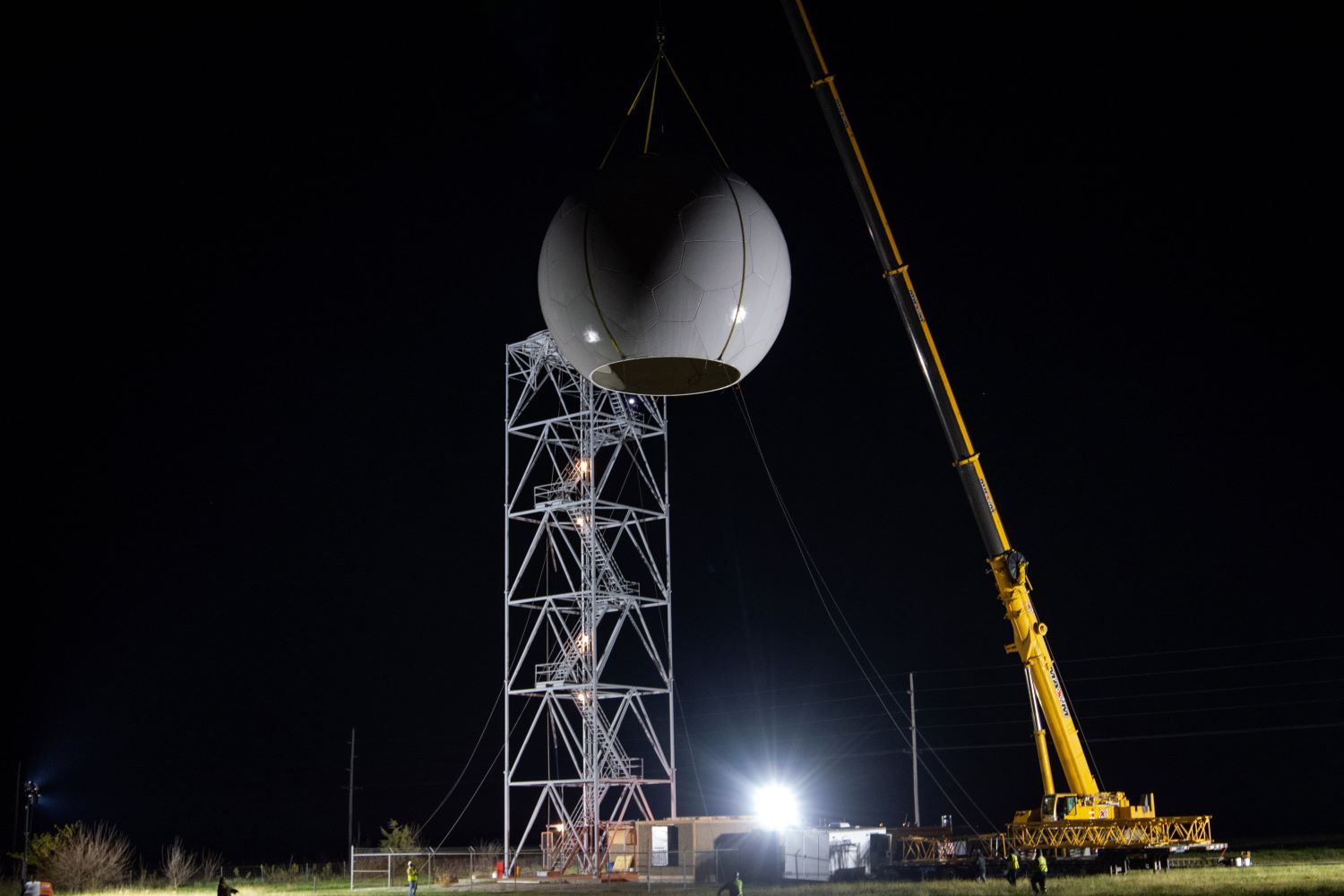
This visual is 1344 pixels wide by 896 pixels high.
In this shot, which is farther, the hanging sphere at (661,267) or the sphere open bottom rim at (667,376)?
the sphere open bottom rim at (667,376)

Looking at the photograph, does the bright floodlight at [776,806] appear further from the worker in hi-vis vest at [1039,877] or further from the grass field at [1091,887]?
the worker in hi-vis vest at [1039,877]

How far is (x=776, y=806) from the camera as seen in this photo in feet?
151

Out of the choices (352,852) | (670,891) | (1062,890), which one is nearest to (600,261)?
(1062,890)

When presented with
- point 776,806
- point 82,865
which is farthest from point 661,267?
point 82,865

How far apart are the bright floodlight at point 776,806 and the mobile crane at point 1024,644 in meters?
11.6

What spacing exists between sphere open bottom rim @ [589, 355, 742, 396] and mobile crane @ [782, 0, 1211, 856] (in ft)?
80.0

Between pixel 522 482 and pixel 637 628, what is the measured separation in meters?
6.31

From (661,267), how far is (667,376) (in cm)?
189

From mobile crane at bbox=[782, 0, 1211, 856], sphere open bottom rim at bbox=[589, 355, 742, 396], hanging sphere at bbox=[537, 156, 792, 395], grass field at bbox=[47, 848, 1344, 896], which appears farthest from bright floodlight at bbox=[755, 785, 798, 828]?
hanging sphere at bbox=[537, 156, 792, 395]

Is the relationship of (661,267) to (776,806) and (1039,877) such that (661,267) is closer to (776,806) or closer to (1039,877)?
(1039,877)

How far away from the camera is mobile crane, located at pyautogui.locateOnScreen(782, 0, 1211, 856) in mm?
33844

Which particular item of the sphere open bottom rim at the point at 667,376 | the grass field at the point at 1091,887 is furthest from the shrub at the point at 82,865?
the sphere open bottom rim at the point at 667,376

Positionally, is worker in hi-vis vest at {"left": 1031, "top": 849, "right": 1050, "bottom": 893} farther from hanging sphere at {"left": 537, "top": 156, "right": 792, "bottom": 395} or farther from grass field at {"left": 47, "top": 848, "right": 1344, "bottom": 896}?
hanging sphere at {"left": 537, "top": 156, "right": 792, "bottom": 395}

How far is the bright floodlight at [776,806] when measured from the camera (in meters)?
45.2
